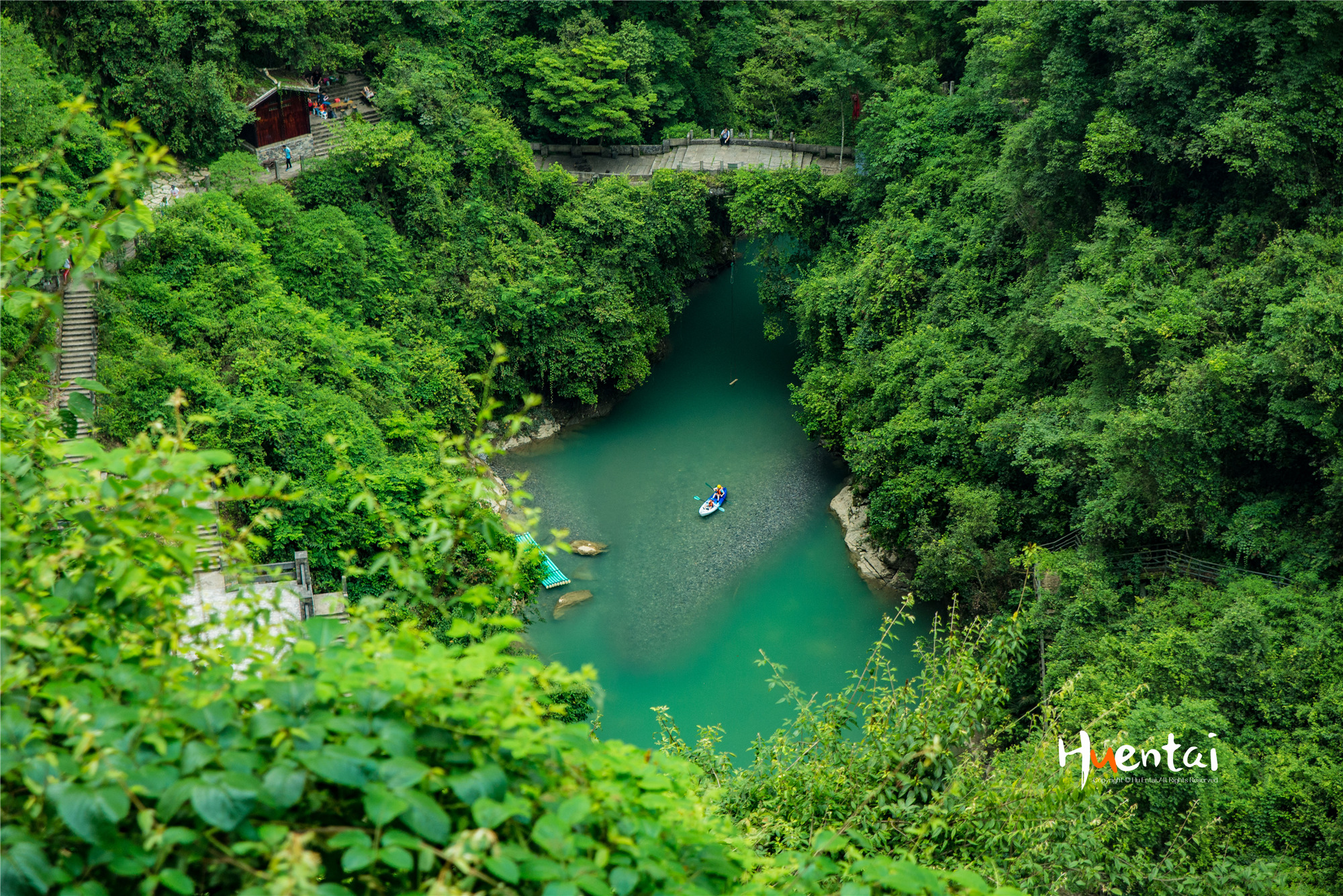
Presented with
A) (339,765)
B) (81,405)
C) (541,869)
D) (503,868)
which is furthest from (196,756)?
(81,405)

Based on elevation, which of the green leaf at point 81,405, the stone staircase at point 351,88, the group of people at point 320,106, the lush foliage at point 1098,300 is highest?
the stone staircase at point 351,88

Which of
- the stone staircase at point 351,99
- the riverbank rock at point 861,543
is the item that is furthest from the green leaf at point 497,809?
the stone staircase at point 351,99

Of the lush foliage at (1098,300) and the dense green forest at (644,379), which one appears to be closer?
the dense green forest at (644,379)

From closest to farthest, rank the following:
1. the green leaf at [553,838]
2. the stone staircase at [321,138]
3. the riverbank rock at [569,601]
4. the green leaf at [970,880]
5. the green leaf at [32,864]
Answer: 1. the green leaf at [32,864]
2. the green leaf at [553,838]
3. the green leaf at [970,880]
4. the riverbank rock at [569,601]
5. the stone staircase at [321,138]

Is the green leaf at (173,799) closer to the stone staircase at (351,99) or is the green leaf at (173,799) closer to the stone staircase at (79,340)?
the stone staircase at (79,340)

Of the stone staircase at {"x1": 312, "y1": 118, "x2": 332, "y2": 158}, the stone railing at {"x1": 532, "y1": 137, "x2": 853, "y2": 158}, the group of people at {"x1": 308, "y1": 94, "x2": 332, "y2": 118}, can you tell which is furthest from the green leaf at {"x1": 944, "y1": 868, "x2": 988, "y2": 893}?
the stone railing at {"x1": 532, "y1": 137, "x2": 853, "y2": 158}

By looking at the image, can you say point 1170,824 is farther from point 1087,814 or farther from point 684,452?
point 684,452

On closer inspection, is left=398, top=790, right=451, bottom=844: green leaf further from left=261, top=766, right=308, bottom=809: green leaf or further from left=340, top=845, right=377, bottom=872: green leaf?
left=261, top=766, right=308, bottom=809: green leaf

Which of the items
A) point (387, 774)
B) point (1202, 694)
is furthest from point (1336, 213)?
point (387, 774)

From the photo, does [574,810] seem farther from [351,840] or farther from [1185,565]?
[1185,565]
